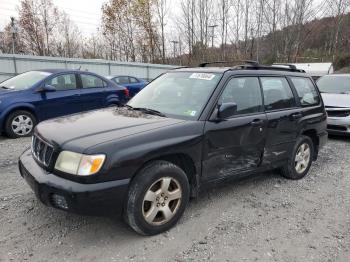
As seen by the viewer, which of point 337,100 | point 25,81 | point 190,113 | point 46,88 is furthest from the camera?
point 337,100

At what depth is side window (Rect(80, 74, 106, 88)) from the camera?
800cm

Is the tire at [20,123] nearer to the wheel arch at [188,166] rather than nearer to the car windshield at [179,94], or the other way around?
the car windshield at [179,94]

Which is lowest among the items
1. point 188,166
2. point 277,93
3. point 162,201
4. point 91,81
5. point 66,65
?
point 162,201

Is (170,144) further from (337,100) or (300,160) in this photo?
(337,100)

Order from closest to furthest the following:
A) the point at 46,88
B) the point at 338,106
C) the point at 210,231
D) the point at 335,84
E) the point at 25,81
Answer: the point at 210,231 → the point at 46,88 → the point at 25,81 → the point at 338,106 → the point at 335,84

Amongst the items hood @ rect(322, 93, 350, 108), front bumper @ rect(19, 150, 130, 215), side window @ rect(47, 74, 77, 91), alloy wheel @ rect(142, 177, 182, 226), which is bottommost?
alloy wheel @ rect(142, 177, 182, 226)

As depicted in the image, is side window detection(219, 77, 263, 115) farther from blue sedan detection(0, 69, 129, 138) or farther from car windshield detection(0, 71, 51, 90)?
car windshield detection(0, 71, 51, 90)

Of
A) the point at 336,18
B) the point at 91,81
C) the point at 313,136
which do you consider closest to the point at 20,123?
the point at 91,81

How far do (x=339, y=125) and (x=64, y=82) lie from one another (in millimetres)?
6554

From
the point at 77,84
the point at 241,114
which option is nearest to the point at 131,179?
the point at 241,114

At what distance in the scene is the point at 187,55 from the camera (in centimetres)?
3338

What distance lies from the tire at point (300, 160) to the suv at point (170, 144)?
0.03m

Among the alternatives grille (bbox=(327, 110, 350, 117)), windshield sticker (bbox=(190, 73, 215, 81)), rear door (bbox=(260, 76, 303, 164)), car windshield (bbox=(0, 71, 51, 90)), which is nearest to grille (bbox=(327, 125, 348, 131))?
grille (bbox=(327, 110, 350, 117))

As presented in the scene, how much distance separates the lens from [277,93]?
14.6 feet
